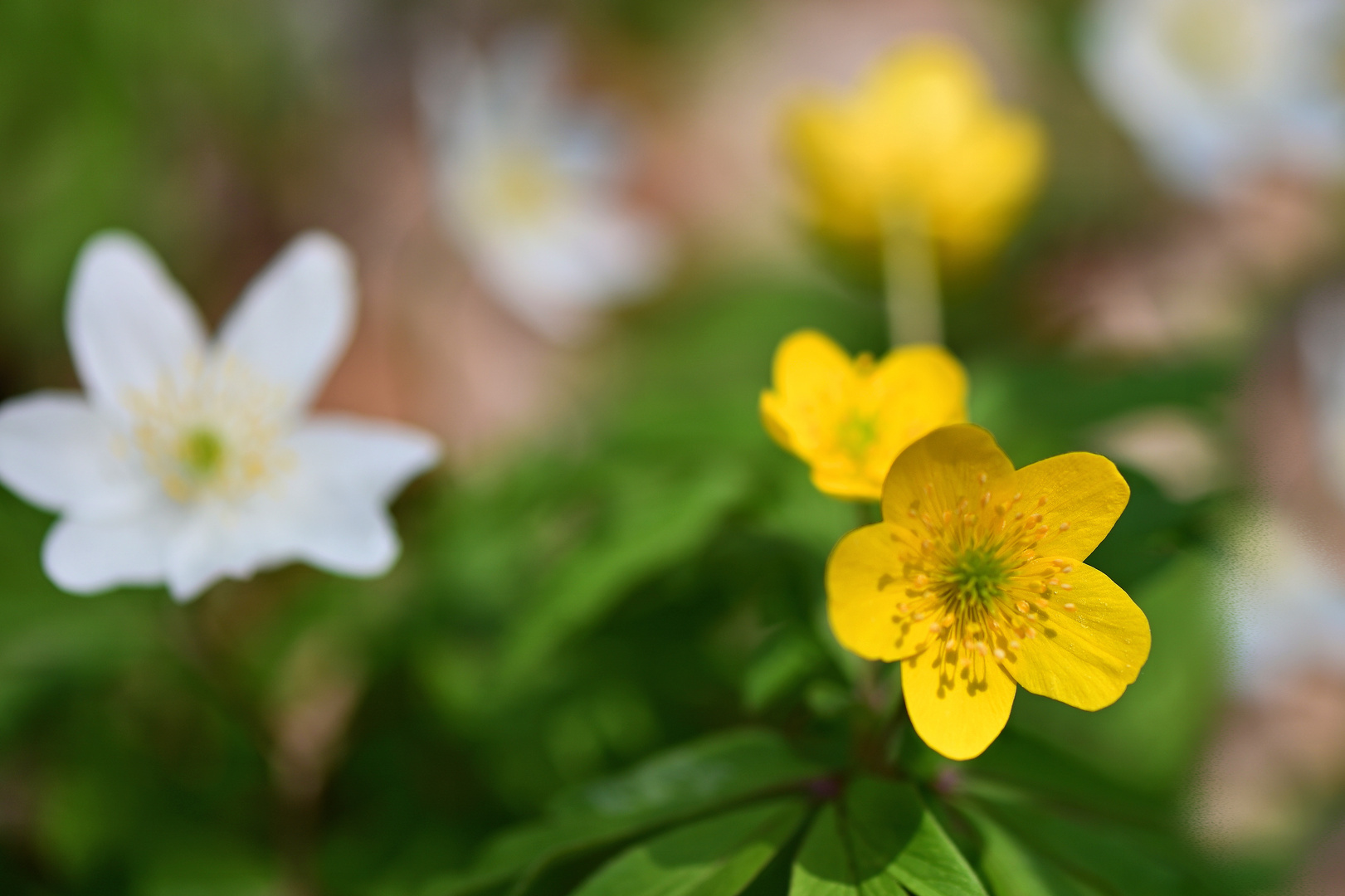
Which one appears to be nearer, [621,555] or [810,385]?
[810,385]

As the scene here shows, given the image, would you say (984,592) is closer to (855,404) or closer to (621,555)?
(855,404)

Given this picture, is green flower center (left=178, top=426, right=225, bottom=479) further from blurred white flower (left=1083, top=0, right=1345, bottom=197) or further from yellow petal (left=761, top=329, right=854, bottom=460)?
blurred white flower (left=1083, top=0, right=1345, bottom=197)

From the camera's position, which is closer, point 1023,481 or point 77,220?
point 1023,481

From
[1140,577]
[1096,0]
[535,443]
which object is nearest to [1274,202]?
[1096,0]

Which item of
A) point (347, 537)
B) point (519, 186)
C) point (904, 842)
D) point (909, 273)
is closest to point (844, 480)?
point (904, 842)

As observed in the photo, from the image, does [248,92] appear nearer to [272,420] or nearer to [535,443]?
[535,443]

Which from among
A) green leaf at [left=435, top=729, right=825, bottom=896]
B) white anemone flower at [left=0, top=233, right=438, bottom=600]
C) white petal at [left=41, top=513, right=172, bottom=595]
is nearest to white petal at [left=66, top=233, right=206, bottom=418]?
white anemone flower at [left=0, top=233, right=438, bottom=600]

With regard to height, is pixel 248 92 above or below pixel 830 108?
below
